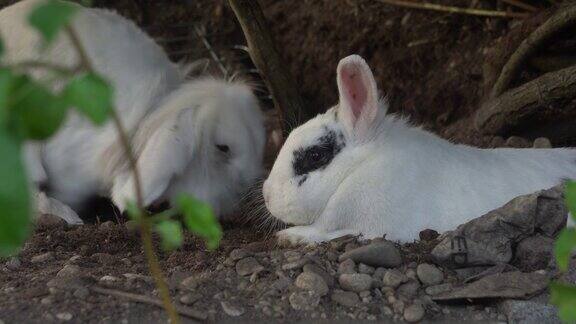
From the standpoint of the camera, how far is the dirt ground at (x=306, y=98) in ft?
9.77

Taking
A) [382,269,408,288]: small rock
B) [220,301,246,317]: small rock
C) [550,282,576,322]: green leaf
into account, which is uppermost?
[550,282,576,322]: green leaf

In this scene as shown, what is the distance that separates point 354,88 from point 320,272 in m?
1.07

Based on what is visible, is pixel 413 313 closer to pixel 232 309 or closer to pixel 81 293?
pixel 232 309

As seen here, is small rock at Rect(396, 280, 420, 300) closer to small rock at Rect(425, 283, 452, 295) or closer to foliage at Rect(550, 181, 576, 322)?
small rock at Rect(425, 283, 452, 295)

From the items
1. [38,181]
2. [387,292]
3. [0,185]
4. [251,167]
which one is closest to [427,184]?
[387,292]

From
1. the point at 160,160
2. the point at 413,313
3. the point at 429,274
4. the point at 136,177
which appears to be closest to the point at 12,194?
the point at 136,177

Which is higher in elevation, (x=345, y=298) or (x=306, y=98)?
(x=345, y=298)

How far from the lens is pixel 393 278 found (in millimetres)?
3176

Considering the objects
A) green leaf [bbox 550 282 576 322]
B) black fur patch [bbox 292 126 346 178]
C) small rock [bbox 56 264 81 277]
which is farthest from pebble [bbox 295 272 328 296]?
green leaf [bbox 550 282 576 322]

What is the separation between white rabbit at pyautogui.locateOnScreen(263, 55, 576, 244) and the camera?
3820 millimetres

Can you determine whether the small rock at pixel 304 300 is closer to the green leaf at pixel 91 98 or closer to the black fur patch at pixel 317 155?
the black fur patch at pixel 317 155

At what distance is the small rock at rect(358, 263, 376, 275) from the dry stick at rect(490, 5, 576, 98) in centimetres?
249

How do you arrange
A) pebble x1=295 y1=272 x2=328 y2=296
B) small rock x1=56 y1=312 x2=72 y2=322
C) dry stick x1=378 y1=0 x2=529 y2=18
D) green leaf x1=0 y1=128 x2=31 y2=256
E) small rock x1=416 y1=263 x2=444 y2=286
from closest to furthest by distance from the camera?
1. green leaf x1=0 y1=128 x2=31 y2=256
2. small rock x1=56 y1=312 x2=72 y2=322
3. pebble x1=295 y1=272 x2=328 y2=296
4. small rock x1=416 y1=263 x2=444 y2=286
5. dry stick x1=378 y1=0 x2=529 y2=18

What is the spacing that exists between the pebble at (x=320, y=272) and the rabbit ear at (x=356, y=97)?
94 centimetres
